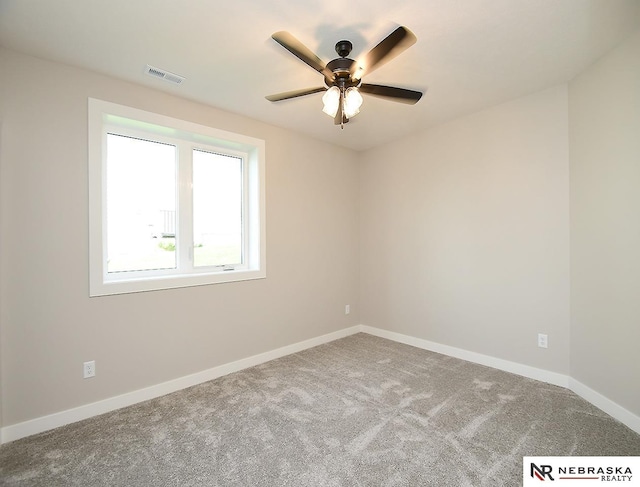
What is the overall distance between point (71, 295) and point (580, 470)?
3359 mm

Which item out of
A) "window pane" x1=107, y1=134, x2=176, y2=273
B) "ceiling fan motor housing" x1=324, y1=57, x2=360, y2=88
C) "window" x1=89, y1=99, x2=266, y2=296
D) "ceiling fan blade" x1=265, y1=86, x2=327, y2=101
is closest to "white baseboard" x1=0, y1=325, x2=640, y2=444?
"window" x1=89, y1=99, x2=266, y2=296

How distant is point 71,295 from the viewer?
2236 mm

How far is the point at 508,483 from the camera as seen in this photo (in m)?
1.59

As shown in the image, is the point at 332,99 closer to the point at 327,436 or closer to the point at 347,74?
the point at 347,74

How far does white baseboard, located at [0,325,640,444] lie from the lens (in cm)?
205

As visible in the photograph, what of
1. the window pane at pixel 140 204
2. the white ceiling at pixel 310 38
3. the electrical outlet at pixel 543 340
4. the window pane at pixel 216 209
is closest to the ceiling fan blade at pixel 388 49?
the white ceiling at pixel 310 38

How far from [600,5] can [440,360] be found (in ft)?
9.88

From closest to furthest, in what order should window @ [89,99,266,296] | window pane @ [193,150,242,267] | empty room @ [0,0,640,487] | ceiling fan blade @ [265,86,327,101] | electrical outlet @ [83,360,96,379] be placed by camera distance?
empty room @ [0,0,640,487] → ceiling fan blade @ [265,86,327,101] → electrical outlet @ [83,360,96,379] → window @ [89,99,266,296] → window pane @ [193,150,242,267]

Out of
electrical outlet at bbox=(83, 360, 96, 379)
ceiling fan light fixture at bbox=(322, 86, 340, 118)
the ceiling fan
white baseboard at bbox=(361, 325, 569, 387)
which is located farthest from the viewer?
white baseboard at bbox=(361, 325, 569, 387)

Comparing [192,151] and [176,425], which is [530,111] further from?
[176,425]

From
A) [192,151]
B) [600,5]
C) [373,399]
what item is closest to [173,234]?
[192,151]

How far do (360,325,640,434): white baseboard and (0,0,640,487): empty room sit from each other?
0.02 metres

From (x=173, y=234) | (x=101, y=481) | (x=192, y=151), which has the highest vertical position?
(x=192, y=151)

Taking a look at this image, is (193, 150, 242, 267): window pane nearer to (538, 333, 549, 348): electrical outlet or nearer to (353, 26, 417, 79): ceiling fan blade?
(353, 26, 417, 79): ceiling fan blade
